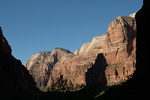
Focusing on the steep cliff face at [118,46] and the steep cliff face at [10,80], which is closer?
the steep cliff face at [10,80]

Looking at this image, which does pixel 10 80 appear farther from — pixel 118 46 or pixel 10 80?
pixel 118 46

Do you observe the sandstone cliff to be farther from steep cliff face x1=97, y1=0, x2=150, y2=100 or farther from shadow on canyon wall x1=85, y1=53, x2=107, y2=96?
shadow on canyon wall x1=85, y1=53, x2=107, y2=96

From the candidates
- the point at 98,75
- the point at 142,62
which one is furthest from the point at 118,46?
the point at 142,62

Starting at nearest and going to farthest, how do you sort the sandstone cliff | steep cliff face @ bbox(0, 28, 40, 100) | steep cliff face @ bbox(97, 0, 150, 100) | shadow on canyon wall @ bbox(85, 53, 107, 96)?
steep cliff face @ bbox(97, 0, 150, 100), the sandstone cliff, steep cliff face @ bbox(0, 28, 40, 100), shadow on canyon wall @ bbox(85, 53, 107, 96)

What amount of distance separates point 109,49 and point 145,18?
78666 mm

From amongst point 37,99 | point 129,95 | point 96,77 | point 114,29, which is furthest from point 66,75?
point 129,95

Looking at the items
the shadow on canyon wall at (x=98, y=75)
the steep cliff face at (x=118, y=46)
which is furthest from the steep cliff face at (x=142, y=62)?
the shadow on canyon wall at (x=98, y=75)

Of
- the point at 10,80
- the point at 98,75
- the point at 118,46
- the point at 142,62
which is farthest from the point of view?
the point at 98,75

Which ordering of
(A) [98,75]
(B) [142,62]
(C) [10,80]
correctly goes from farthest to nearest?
(A) [98,75] < (C) [10,80] < (B) [142,62]

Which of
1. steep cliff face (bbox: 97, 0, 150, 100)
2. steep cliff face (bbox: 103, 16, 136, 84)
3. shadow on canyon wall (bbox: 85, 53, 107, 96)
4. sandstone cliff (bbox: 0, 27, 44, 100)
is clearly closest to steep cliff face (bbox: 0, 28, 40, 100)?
sandstone cliff (bbox: 0, 27, 44, 100)

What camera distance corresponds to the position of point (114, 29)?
14112cm

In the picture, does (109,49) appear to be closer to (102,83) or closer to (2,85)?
(102,83)

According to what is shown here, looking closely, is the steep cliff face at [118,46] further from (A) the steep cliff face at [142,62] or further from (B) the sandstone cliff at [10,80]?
(A) the steep cliff face at [142,62]

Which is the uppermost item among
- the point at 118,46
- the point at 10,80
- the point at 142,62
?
the point at 118,46
